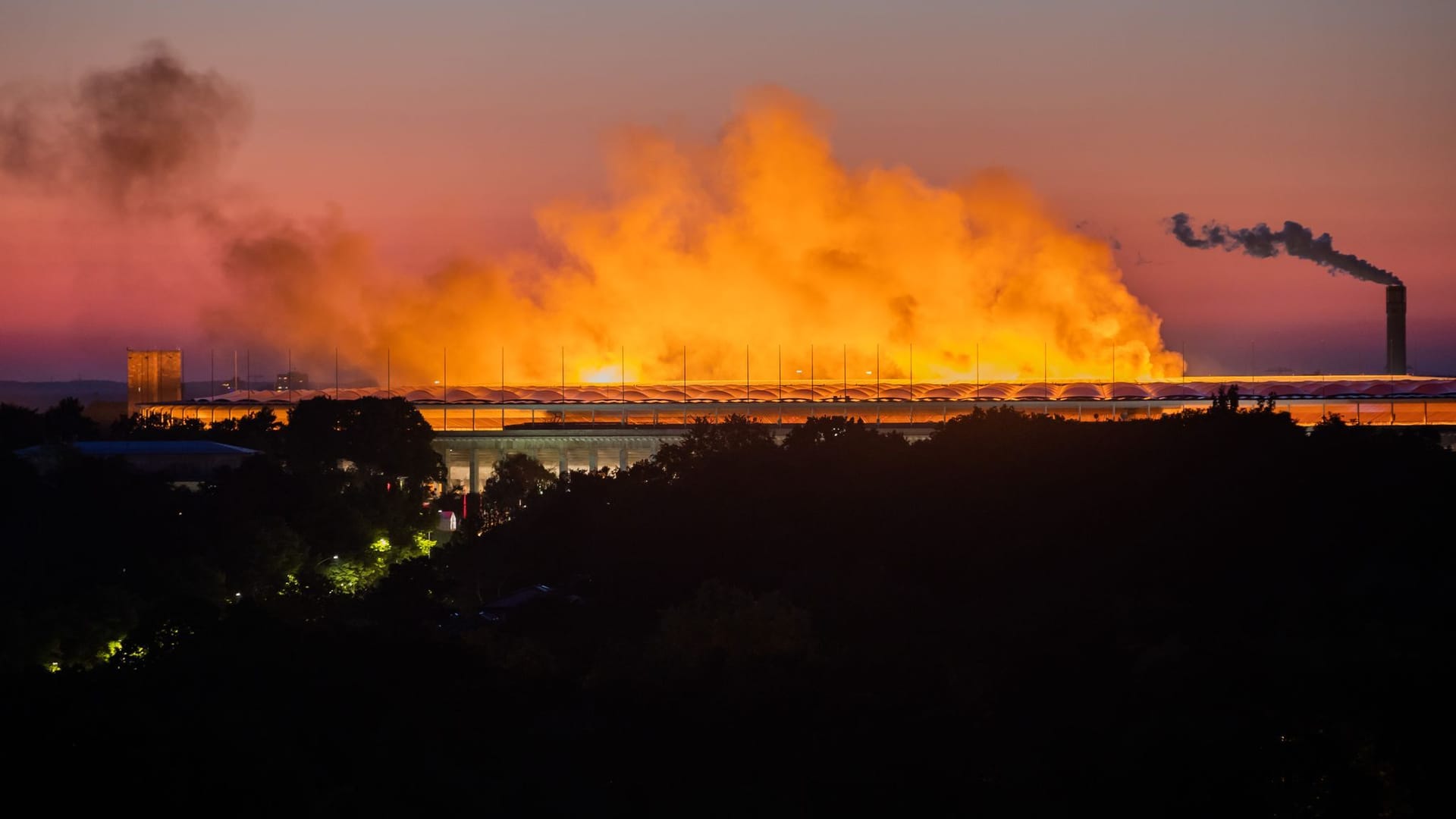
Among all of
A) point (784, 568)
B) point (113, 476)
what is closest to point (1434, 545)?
point (784, 568)

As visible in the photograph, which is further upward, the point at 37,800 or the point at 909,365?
the point at 909,365

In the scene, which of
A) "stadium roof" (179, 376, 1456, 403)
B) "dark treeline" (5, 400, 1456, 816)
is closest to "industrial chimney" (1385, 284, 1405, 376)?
"stadium roof" (179, 376, 1456, 403)

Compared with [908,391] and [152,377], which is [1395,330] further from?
[152,377]

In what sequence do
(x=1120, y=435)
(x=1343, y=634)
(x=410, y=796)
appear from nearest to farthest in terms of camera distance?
(x=410, y=796)
(x=1343, y=634)
(x=1120, y=435)

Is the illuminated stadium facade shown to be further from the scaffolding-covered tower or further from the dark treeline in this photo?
the dark treeline

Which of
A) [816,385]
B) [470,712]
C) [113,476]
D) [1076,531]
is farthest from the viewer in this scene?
[816,385]

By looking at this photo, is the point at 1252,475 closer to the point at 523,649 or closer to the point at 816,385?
the point at 523,649

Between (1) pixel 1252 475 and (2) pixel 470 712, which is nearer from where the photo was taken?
(2) pixel 470 712
